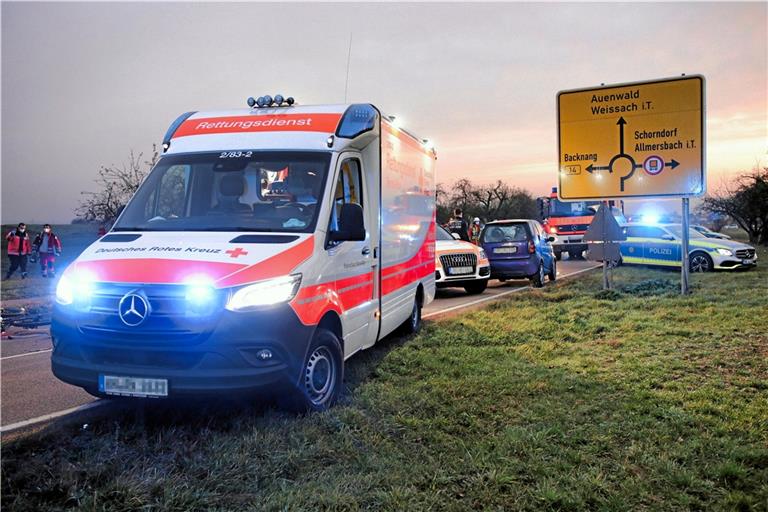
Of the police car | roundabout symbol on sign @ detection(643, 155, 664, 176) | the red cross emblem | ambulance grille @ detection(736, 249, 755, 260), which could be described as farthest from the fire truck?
the red cross emblem

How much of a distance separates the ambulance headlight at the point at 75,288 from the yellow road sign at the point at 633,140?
1066 cm

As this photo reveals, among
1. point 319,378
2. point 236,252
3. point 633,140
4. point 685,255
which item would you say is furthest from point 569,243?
point 236,252

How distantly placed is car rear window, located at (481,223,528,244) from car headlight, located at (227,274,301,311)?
11.0 meters

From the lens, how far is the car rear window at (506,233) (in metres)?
14.8

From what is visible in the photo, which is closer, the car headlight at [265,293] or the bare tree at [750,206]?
the car headlight at [265,293]

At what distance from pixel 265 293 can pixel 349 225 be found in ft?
3.46

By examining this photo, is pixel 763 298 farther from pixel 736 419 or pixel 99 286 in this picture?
pixel 99 286

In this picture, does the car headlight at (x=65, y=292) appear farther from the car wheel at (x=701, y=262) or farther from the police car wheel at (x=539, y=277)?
the car wheel at (x=701, y=262)

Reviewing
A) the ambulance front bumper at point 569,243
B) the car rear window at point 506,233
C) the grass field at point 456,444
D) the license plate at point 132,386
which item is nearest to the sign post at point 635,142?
the car rear window at point 506,233

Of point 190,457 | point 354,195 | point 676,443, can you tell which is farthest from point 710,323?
point 190,457

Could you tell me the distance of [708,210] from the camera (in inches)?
1704

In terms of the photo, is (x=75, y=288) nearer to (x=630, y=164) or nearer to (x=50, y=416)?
(x=50, y=416)

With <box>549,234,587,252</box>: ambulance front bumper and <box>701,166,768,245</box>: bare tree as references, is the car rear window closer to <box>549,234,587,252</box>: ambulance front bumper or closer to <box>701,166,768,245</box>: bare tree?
<box>549,234,587,252</box>: ambulance front bumper

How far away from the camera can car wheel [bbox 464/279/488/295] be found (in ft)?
45.1
